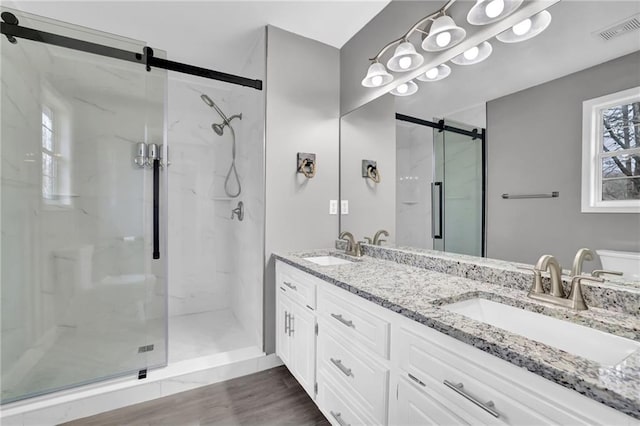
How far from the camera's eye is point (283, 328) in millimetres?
1949

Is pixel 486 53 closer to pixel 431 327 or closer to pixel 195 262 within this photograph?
pixel 431 327

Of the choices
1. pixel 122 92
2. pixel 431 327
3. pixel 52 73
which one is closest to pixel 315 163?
pixel 122 92

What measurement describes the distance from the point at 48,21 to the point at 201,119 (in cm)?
144

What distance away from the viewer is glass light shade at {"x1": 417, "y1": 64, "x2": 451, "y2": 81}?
5.17ft

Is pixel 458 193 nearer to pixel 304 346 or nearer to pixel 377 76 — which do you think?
pixel 377 76

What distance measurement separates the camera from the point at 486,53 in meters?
1.35

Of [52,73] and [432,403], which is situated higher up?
[52,73]

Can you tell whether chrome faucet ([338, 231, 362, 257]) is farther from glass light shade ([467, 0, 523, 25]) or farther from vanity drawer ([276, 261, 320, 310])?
glass light shade ([467, 0, 523, 25])

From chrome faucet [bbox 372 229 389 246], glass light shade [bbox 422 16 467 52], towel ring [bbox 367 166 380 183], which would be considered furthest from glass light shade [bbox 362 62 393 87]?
chrome faucet [bbox 372 229 389 246]

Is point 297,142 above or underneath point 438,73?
underneath

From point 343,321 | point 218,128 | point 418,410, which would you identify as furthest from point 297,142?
point 418,410

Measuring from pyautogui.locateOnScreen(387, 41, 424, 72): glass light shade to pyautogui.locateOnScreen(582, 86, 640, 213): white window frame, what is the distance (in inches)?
37.6

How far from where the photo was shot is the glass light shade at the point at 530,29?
3.68 ft

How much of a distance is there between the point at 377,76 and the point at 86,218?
89.0 inches
